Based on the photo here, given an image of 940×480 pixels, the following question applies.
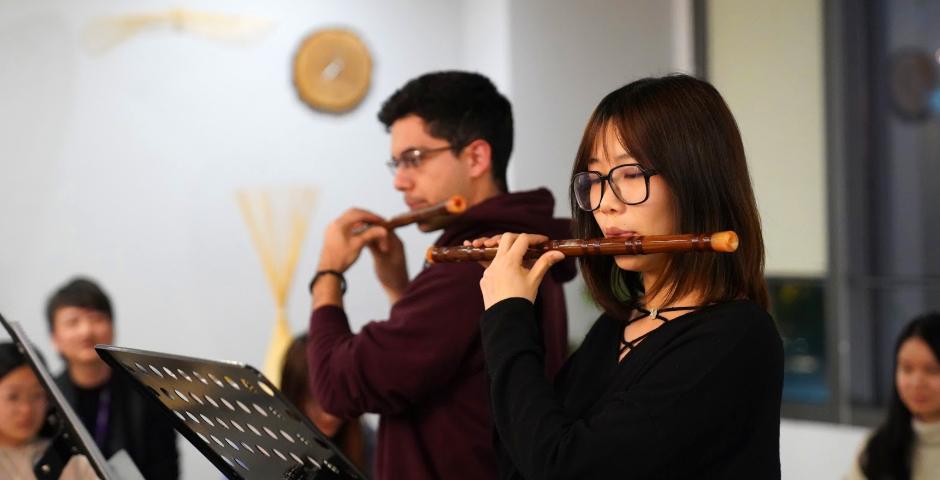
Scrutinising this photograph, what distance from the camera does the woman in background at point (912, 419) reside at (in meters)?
3.00

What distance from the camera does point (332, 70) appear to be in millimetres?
5078

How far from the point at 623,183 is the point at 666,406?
29cm

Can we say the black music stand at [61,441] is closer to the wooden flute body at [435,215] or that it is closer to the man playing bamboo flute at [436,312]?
the man playing bamboo flute at [436,312]

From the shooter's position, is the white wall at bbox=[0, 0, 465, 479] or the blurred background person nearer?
the blurred background person

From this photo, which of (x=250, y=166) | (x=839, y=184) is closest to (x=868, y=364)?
(x=839, y=184)

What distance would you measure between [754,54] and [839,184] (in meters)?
0.72

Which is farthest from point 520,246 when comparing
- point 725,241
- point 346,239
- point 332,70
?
point 332,70

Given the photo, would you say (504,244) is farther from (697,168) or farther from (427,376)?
(427,376)

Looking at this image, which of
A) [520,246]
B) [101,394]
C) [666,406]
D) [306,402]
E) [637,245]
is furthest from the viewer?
[306,402]

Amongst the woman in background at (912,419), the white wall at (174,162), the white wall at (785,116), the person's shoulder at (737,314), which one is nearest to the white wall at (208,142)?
the white wall at (174,162)

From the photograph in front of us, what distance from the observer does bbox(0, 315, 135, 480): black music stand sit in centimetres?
136

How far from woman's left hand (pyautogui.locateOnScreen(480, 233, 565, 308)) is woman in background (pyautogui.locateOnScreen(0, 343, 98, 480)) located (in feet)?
2.45

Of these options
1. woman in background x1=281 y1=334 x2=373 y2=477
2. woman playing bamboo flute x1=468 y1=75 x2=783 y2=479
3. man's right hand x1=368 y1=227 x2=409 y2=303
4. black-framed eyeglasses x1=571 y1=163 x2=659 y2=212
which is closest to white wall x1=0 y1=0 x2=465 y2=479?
woman in background x1=281 y1=334 x2=373 y2=477

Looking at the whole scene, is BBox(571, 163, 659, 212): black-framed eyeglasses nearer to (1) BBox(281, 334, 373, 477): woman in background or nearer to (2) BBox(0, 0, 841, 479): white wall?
(1) BBox(281, 334, 373, 477): woman in background
